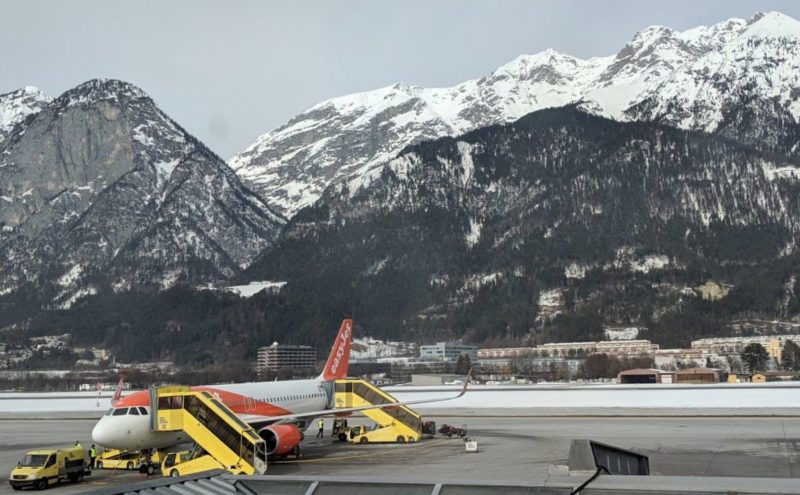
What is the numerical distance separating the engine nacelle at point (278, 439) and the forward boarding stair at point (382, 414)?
10844 millimetres

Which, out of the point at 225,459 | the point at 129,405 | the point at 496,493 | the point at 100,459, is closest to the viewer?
the point at 496,493

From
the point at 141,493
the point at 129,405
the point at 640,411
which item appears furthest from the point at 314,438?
the point at 141,493

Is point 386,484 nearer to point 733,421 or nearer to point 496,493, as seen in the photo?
point 496,493

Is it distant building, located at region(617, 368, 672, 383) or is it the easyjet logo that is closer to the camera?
the easyjet logo

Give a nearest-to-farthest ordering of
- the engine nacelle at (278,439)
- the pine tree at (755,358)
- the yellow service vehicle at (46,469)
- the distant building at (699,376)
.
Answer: the yellow service vehicle at (46,469) → the engine nacelle at (278,439) → the distant building at (699,376) → the pine tree at (755,358)

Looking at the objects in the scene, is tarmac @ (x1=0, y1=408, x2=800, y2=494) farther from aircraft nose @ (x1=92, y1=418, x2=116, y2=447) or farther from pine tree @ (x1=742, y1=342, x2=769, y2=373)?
pine tree @ (x1=742, y1=342, x2=769, y2=373)

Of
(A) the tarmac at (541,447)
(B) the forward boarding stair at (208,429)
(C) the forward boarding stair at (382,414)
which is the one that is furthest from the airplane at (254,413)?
(A) the tarmac at (541,447)

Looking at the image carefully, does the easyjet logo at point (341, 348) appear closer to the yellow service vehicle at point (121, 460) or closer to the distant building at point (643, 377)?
the yellow service vehicle at point (121, 460)

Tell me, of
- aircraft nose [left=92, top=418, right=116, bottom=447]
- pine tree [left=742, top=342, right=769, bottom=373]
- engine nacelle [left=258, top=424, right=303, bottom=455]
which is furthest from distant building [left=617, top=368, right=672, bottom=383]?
aircraft nose [left=92, top=418, right=116, bottom=447]

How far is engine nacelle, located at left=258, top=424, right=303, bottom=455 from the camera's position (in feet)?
122

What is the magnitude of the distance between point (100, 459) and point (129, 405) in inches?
262

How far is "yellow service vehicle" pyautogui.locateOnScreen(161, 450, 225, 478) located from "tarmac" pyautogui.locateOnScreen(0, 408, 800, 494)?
1433 millimetres

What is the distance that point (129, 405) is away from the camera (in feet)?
116

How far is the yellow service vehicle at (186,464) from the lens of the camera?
108 ft
